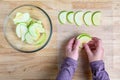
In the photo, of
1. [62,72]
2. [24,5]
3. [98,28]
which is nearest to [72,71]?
[62,72]

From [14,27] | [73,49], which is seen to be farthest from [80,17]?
[14,27]

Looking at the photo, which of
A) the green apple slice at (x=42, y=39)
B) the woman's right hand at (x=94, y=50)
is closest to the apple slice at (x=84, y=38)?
the woman's right hand at (x=94, y=50)

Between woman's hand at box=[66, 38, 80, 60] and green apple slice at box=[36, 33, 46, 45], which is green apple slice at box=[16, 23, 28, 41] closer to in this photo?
green apple slice at box=[36, 33, 46, 45]

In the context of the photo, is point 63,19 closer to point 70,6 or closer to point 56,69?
point 70,6

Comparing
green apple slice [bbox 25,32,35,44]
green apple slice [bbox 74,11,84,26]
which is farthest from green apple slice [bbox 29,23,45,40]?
green apple slice [bbox 74,11,84,26]

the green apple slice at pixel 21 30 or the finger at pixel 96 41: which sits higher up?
the green apple slice at pixel 21 30

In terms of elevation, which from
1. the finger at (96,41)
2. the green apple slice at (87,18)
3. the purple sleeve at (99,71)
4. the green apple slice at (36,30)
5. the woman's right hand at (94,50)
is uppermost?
the green apple slice at (87,18)

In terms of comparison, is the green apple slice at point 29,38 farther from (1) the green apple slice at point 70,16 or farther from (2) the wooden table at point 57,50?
→ (1) the green apple slice at point 70,16

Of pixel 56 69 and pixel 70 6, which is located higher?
pixel 70 6
